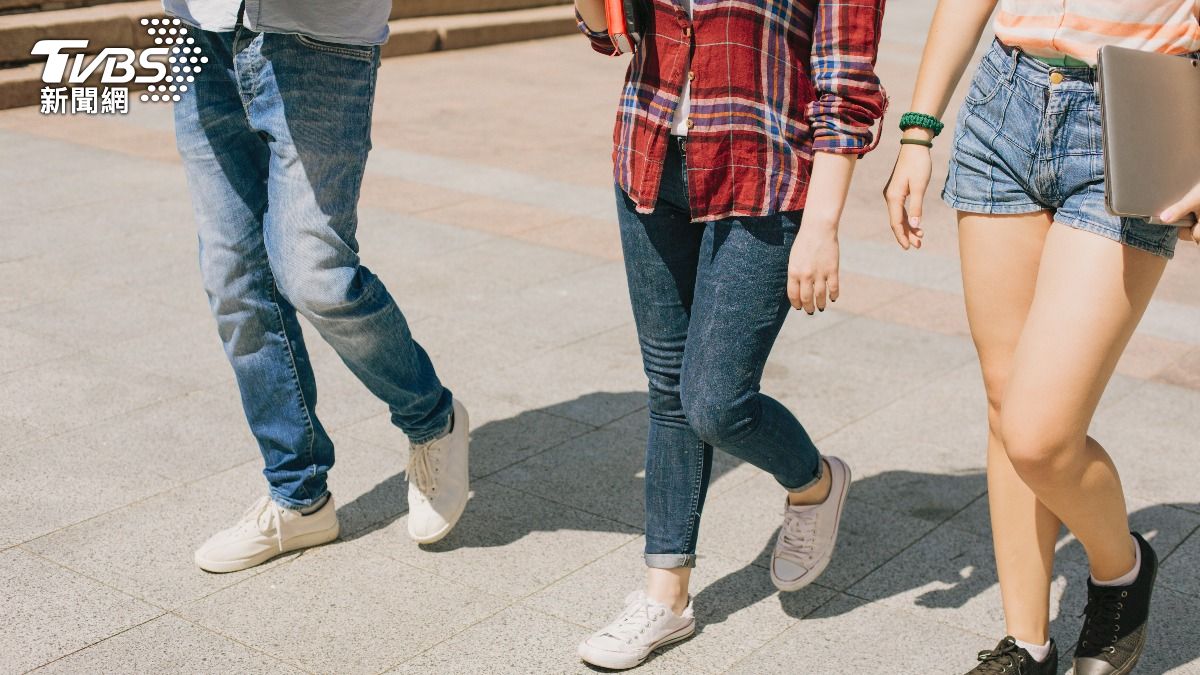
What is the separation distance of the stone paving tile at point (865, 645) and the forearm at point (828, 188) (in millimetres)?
1024

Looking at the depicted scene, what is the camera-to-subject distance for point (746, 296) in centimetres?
278

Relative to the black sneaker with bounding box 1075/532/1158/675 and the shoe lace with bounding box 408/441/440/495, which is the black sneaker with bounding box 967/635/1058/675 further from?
the shoe lace with bounding box 408/441/440/495

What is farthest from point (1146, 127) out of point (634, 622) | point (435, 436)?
point (435, 436)

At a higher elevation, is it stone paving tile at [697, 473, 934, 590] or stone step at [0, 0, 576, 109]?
stone paving tile at [697, 473, 934, 590]

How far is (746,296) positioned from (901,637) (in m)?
0.96

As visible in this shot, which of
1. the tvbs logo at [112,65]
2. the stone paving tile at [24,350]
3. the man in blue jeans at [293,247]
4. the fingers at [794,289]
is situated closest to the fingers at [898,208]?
the fingers at [794,289]

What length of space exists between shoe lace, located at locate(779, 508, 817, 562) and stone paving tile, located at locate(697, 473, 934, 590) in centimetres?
17

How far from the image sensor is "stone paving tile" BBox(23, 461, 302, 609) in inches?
131

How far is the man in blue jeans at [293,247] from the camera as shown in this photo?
3.11 metres

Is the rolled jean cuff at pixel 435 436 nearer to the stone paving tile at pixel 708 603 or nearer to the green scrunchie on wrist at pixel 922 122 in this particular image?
the stone paving tile at pixel 708 603

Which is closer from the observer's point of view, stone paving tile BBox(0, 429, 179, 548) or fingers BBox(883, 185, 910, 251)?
fingers BBox(883, 185, 910, 251)

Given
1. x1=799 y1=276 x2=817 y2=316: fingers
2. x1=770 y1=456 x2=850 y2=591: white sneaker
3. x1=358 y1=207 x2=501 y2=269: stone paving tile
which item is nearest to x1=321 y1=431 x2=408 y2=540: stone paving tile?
x1=770 y1=456 x2=850 y2=591: white sneaker

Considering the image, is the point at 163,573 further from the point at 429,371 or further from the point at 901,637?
the point at 901,637

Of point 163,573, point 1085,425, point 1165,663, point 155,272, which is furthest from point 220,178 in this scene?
point 155,272
